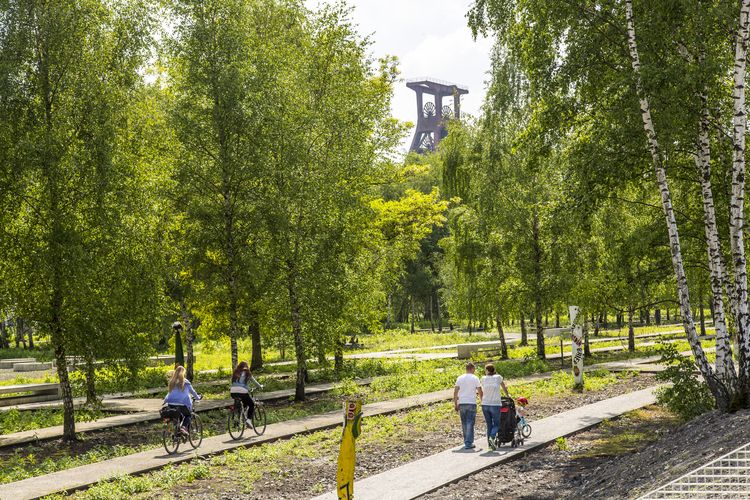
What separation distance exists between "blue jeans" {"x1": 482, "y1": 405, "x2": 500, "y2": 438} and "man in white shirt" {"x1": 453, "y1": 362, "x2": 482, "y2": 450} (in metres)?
0.23

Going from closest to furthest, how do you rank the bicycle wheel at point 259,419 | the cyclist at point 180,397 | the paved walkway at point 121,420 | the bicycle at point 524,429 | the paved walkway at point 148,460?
the paved walkway at point 148,460
the bicycle at point 524,429
the cyclist at point 180,397
the bicycle wheel at point 259,419
the paved walkway at point 121,420

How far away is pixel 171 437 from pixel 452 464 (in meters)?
5.92

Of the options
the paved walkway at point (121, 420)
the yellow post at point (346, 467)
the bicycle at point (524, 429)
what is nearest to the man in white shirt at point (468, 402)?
the bicycle at point (524, 429)

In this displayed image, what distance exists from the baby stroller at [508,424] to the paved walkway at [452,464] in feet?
0.52

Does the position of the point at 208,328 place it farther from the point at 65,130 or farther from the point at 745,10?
the point at 745,10

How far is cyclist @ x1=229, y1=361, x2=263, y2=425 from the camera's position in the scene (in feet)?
53.7

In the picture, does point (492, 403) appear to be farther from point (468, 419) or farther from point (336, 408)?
point (336, 408)

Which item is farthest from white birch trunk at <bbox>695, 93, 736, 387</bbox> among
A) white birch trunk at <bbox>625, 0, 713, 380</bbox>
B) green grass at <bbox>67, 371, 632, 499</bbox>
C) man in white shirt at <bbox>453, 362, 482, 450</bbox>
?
man in white shirt at <bbox>453, 362, 482, 450</bbox>

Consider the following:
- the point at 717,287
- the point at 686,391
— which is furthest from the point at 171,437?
A: the point at 717,287

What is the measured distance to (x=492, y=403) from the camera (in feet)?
44.9

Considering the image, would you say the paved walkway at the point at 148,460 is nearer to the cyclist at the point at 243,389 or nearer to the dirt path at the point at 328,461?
the cyclist at the point at 243,389

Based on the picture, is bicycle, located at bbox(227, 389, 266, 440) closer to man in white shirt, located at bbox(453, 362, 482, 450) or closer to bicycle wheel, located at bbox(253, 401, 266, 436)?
bicycle wheel, located at bbox(253, 401, 266, 436)

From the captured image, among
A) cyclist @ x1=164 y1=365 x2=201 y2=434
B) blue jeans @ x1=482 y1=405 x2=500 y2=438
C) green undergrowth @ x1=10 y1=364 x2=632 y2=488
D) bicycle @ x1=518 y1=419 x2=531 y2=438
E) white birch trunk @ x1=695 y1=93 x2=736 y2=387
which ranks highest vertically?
white birch trunk @ x1=695 y1=93 x2=736 y2=387

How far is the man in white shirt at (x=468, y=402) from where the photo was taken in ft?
45.6
